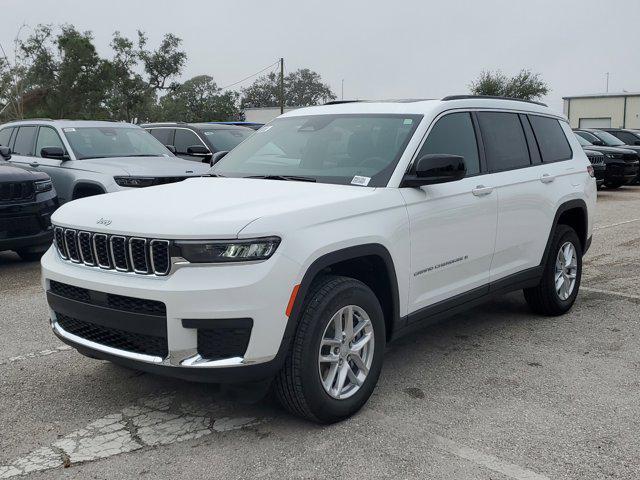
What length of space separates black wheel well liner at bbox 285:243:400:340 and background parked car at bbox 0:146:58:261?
17.3 feet

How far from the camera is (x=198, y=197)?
12.8ft

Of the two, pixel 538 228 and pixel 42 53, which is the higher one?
pixel 42 53

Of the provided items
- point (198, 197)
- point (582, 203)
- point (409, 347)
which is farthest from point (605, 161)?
point (198, 197)

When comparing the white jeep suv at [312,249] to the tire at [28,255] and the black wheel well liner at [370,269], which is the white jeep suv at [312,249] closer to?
the black wheel well liner at [370,269]

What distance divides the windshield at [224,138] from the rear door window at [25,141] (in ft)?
9.58

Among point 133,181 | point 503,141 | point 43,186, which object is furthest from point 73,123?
point 503,141

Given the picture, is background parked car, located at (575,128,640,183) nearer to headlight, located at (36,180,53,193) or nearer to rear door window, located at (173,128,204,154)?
rear door window, located at (173,128,204,154)

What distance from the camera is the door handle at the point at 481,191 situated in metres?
4.70

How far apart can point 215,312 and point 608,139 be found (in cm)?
1968

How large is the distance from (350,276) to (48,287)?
5.86 ft

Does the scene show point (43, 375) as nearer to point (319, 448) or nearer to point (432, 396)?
point (319, 448)

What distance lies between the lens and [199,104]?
71.8 m

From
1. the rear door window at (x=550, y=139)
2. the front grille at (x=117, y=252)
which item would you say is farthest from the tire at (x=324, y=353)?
the rear door window at (x=550, y=139)

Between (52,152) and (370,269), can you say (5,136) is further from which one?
(370,269)
